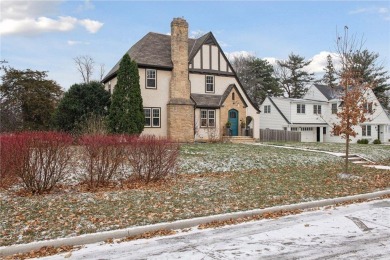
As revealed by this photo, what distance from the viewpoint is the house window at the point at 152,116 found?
2502 centimetres

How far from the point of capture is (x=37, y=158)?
26.9 feet

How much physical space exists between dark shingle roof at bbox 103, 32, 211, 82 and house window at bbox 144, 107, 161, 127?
339 centimetres

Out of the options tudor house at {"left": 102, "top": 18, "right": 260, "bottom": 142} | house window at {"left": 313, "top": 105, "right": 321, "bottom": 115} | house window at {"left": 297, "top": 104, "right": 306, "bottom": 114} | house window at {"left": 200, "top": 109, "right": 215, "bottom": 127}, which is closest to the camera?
tudor house at {"left": 102, "top": 18, "right": 260, "bottom": 142}

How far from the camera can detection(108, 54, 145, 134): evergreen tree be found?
21641 millimetres

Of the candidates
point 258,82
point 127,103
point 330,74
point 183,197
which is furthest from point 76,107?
point 258,82

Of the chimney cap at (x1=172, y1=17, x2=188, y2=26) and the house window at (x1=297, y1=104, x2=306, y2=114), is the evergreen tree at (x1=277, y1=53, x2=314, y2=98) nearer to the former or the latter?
the house window at (x1=297, y1=104, x2=306, y2=114)

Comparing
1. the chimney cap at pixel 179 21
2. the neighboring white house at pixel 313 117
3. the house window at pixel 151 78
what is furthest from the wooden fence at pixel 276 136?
the chimney cap at pixel 179 21

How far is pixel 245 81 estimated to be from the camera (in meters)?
53.4

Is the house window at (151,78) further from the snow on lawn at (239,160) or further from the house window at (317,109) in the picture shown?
the house window at (317,109)

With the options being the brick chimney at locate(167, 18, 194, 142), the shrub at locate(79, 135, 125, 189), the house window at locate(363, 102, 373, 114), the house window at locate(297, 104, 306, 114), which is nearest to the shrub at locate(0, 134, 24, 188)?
the shrub at locate(79, 135, 125, 189)

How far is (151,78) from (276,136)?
47.0 ft

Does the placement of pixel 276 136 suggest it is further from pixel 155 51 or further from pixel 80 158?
pixel 80 158

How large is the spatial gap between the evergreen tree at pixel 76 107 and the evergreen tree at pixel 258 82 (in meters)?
34.3

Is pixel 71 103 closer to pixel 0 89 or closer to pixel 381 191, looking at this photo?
pixel 0 89
